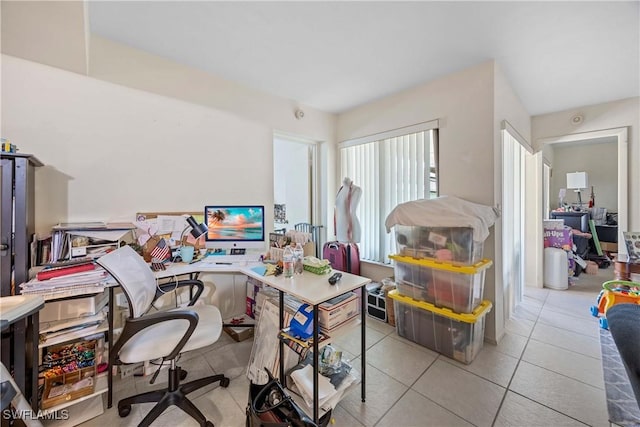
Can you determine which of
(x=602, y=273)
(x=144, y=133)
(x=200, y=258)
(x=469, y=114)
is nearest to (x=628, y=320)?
(x=469, y=114)

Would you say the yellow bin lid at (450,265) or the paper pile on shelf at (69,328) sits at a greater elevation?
the yellow bin lid at (450,265)

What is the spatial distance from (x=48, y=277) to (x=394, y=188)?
3155 millimetres

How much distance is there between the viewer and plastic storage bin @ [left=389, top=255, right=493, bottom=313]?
6.34ft

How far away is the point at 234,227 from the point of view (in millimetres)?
2346

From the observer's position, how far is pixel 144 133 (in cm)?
215

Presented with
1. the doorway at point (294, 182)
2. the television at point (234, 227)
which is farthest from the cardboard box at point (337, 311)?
the doorway at point (294, 182)

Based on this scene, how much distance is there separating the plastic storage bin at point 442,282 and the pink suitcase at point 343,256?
0.92 meters

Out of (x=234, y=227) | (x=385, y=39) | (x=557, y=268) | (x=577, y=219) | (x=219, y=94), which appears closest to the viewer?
(x=385, y=39)

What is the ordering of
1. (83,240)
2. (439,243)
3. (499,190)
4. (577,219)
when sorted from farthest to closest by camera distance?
(577,219), (499,190), (439,243), (83,240)

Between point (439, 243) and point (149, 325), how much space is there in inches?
83.7

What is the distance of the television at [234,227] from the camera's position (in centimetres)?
231

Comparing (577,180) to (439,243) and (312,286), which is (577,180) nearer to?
(439,243)

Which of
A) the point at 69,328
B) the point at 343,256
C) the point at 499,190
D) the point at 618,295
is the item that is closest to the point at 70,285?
the point at 69,328

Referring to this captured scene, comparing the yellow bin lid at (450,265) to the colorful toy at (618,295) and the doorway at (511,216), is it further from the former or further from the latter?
A: the colorful toy at (618,295)
